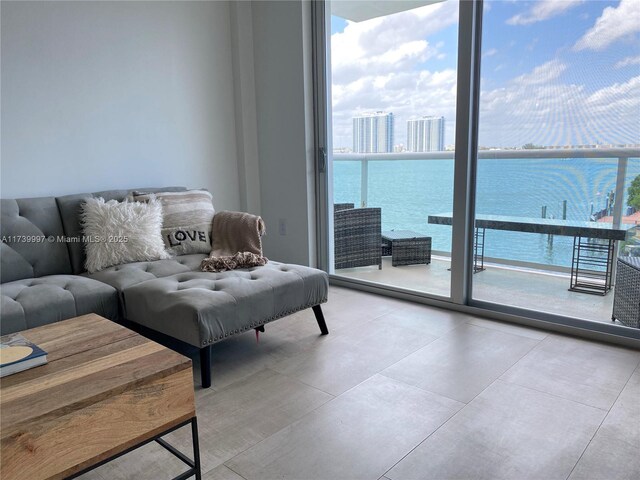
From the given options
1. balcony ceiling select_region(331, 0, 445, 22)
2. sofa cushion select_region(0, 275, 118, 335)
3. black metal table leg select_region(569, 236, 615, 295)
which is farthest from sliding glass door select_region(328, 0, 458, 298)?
sofa cushion select_region(0, 275, 118, 335)

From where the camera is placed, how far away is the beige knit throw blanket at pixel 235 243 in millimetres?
2602

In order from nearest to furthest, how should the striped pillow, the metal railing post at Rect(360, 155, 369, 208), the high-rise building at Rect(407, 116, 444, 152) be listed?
the striped pillow
the high-rise building at Rect(407, 116, 444, 152)
the metal railing post at Rect(360, 155, 369, 208)

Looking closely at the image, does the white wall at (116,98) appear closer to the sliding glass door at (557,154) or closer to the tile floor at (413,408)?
the tile floor at (413,408)

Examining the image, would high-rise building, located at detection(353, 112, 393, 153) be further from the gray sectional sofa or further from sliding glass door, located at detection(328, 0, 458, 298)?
the gray sectional sofa

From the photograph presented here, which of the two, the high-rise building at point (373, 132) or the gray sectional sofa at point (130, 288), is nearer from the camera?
the gray sectional sofa at point (130, 288)

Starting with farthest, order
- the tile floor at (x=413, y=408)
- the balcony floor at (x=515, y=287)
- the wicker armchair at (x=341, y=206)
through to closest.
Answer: the wicker armchair at (x=341, y=206) → the balcony floor at (x=515, y=287) → the tile floor at (x=413, y=408)

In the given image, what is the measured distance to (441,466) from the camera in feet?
4.95

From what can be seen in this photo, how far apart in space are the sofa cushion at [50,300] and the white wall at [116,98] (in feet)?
2.37

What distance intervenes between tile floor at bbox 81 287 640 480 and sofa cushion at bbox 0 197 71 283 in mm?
1015

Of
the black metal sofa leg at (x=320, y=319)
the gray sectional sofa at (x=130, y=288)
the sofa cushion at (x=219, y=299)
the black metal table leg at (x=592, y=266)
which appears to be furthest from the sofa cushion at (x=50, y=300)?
the black metal table leg at (x=592, y=266)

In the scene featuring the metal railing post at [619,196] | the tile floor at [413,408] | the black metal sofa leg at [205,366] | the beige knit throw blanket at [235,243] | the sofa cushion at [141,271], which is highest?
the metal railing post at [619,196]

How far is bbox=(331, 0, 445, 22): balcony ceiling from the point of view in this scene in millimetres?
3021

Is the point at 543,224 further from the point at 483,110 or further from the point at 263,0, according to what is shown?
the point at 263,0

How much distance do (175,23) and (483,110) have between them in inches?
86.1
